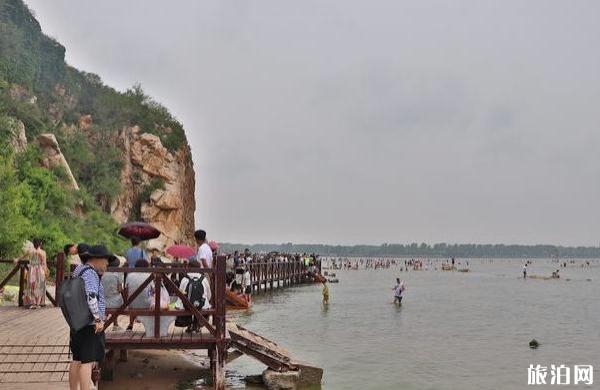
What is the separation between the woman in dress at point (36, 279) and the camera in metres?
13.5

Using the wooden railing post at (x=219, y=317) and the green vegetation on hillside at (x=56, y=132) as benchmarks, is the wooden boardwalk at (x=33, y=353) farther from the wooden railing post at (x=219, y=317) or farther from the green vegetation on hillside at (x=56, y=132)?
the green vegetation on hillside at (x=56, y=132)

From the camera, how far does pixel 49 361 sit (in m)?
8.80

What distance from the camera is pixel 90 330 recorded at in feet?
20.0

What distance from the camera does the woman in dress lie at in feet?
44.2

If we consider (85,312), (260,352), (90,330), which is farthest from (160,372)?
(85,312)

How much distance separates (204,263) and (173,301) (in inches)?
59.7

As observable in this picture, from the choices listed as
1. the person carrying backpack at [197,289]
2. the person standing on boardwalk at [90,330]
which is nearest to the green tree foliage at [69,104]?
the person carrying backpack at [197,289]

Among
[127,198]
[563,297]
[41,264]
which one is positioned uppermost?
[127,198]

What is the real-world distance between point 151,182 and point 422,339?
29.1 meters

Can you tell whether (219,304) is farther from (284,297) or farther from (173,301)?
(284,297)

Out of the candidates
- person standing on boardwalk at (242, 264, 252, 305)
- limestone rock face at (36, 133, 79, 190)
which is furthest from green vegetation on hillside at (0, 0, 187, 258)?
person standing on boardwalk at (242, 264, 252, 305)

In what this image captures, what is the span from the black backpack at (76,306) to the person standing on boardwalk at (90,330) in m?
0.04

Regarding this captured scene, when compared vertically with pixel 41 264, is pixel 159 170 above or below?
above

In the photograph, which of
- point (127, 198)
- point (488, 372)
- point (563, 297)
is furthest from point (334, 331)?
point (563, 297)
